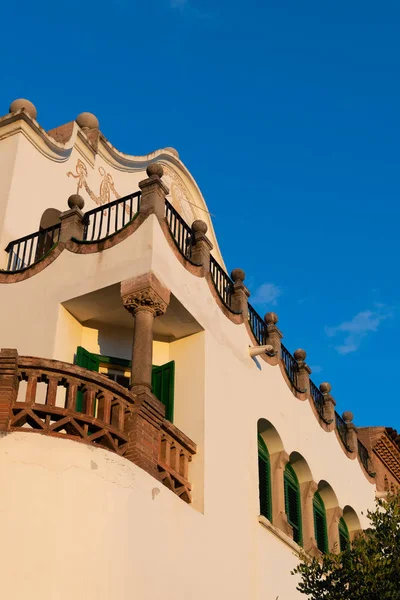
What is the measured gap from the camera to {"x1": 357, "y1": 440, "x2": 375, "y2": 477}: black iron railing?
22.2 metres

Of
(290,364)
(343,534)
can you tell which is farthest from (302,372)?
(343,534)

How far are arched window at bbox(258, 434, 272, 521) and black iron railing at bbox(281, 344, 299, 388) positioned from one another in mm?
2179

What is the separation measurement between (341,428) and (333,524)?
2.57 m

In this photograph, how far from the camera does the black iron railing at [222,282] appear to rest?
17.5m

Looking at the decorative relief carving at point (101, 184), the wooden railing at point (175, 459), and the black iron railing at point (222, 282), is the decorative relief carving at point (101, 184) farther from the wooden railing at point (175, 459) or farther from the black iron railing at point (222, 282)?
the wooden railing at point (175, 459)

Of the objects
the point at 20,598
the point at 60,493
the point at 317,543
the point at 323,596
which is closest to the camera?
the point at 20,598

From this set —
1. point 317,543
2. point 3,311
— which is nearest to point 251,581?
point 317,543

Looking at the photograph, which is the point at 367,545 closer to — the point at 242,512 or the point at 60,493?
the point at 242,512

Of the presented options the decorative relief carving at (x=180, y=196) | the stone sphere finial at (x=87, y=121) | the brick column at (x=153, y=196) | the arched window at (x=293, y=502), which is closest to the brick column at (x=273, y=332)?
the arched window at (x=293, y=502)

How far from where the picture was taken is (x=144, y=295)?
14.3 metres

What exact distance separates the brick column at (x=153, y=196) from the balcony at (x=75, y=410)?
11.5 ft

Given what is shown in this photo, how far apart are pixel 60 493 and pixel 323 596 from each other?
170 inches

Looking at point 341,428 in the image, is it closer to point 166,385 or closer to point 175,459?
point 166,385

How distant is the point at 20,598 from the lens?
34.3 feet
